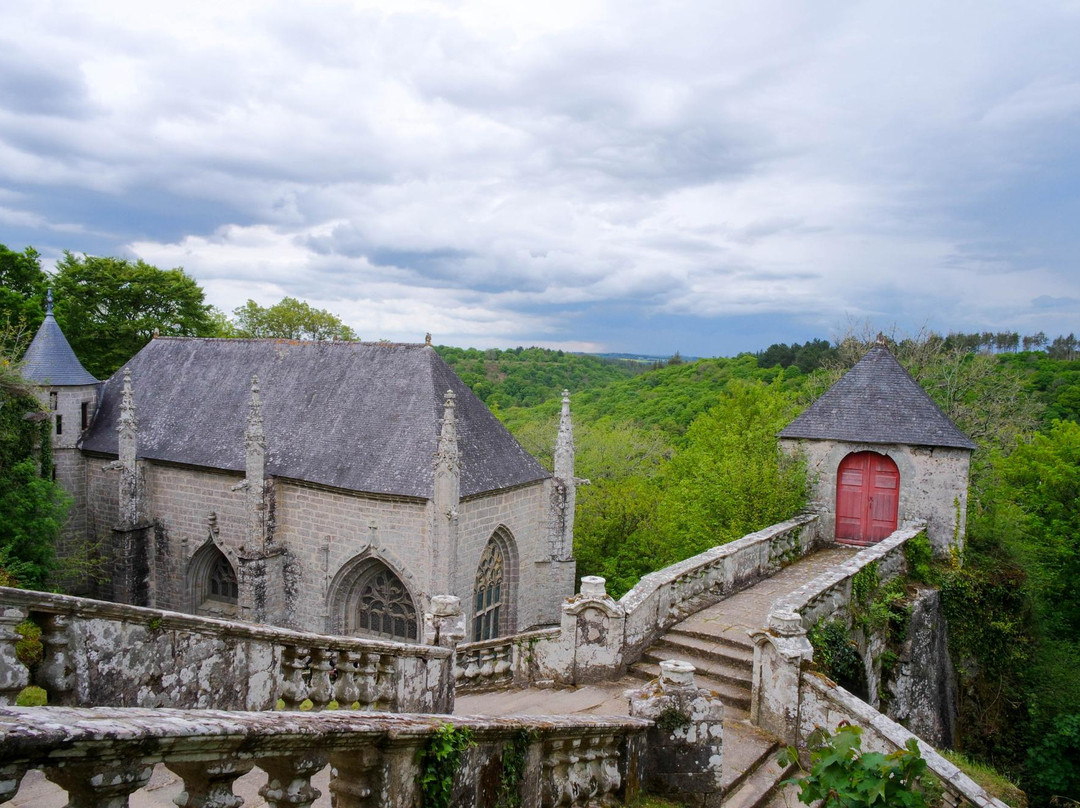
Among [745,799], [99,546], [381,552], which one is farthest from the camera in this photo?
[99,546]

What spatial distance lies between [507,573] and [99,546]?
11.9m

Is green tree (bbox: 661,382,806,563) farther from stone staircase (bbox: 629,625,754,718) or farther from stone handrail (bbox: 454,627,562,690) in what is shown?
stone handrail (bbox: 454,627,562,690)

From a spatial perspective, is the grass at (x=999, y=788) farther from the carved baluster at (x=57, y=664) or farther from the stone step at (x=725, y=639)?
the carved baluster at (x=57, y=664)

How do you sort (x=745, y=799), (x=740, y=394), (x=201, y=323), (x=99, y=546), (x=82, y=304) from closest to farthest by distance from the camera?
A: (x=745, y=799) → (x=99, y=546) → (x=740, y=394) → (x=82, y=304) → (x=201, y=323)

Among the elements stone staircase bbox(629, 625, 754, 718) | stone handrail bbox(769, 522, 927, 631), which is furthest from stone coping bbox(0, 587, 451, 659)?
stone handrail bbox(769, 522, 927, 631)

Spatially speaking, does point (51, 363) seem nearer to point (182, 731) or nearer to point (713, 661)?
point (713, 661)

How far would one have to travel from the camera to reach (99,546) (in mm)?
→ 19922

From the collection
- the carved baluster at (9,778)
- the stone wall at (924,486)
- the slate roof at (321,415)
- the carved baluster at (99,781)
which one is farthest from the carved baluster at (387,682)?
the stone wall at (924,486)

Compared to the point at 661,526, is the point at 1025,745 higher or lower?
lower

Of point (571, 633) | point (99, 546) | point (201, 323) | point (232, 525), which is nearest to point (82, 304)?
point (201, 323)

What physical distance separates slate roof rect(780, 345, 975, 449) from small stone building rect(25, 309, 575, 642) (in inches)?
248

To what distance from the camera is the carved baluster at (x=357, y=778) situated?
3.35m

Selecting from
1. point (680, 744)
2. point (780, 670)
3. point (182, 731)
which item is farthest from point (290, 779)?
point (780, 670)

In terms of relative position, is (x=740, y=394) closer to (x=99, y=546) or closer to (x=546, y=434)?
(x=546, y=434)
